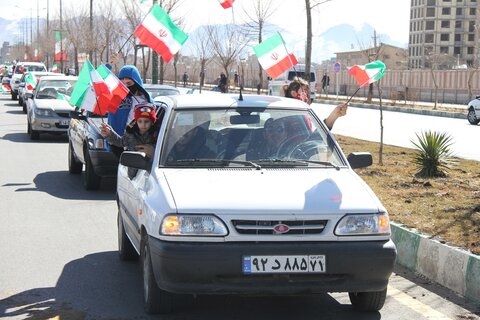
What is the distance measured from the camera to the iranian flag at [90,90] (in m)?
9.48

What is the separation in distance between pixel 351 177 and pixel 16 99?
46012 millimetres

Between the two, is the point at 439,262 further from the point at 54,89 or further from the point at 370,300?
the point at 54,89

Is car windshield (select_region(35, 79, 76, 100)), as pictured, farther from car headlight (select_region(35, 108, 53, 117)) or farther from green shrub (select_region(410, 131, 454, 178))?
green shrub (select_region(410, 131, 454, 178))

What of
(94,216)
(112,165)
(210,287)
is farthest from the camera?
(112,165)

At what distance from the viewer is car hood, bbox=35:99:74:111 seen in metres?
21.2

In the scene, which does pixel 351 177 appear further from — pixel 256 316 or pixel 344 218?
pixel 256 316

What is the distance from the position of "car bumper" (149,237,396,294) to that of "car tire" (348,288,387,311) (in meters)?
0.44

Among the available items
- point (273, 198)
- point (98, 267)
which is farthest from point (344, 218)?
point (98, 267)

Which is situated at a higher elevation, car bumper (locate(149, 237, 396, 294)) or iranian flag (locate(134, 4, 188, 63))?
iranian flag (locate(134, 4, 188, 63))

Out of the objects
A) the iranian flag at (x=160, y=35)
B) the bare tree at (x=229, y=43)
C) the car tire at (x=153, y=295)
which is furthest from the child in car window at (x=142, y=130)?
the bare tree at (x=229, y=43)

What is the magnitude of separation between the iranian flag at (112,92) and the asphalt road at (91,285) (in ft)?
4.61

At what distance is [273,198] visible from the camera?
18.0 feet

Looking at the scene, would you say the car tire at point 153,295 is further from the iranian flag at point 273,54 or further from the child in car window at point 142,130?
the iranian flag at point 273,54

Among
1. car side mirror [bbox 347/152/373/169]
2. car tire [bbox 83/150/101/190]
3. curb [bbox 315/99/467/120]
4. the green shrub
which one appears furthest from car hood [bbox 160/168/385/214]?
curb [bbox 315/99/467/120]
